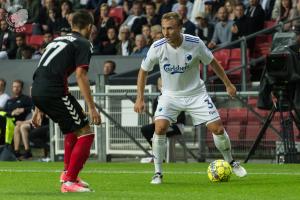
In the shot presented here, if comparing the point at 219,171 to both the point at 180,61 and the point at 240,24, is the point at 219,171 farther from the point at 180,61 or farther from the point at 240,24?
the point at 240,24

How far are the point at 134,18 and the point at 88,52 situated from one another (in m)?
13.9

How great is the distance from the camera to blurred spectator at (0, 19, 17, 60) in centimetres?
2642

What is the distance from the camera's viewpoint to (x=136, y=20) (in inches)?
993

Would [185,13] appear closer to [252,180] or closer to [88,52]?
[252,180]

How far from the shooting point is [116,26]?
25969 millimetres

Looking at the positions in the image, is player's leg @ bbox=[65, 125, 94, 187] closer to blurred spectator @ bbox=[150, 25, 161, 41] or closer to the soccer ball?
the soccer ball

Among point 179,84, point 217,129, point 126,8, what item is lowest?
point 217,129

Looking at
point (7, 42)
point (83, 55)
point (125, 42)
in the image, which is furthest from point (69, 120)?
point (7, 42)

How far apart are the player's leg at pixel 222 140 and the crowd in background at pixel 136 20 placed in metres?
7.05

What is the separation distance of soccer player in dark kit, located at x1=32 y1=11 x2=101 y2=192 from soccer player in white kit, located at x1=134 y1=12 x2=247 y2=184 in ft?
5.46

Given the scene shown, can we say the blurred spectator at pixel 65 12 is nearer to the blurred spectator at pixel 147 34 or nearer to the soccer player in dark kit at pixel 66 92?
the blurred spectator at pixel 147 34

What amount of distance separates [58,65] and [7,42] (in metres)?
14.9

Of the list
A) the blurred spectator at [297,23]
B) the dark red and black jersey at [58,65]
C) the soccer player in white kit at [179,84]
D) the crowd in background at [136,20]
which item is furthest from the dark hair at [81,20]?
the crowd in background at [136,20]

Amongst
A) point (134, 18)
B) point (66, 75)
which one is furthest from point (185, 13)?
point (66, 75)
